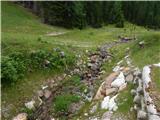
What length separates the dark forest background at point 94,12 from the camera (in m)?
52.1

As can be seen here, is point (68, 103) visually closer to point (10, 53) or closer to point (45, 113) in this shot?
point (45, 113)

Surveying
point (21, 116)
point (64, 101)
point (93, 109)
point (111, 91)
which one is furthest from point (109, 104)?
point (21, 116)

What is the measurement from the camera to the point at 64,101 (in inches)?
944

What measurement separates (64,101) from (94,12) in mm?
39156

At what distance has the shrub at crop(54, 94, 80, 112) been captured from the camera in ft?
77.3

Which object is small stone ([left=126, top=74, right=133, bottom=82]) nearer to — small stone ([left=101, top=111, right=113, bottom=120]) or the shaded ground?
the shaded ground

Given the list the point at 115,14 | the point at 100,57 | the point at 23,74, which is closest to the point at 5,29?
the point at 100,57

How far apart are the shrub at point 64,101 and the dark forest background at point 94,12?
28.1m

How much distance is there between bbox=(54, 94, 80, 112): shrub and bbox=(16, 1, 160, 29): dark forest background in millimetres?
28150

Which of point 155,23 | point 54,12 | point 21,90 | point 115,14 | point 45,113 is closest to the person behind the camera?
point 45,113

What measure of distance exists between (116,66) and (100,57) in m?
4.39

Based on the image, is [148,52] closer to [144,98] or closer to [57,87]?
[57,87]

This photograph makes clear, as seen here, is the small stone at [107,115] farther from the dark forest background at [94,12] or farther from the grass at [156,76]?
the dark forest background at [94,12]

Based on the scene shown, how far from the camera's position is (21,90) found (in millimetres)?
25406
